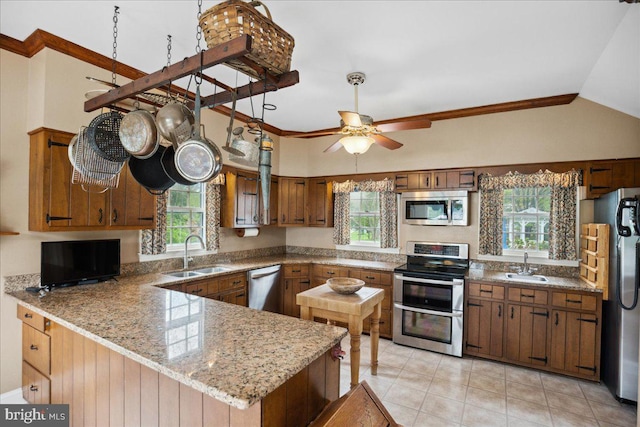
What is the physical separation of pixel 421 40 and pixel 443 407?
3075 millimetres

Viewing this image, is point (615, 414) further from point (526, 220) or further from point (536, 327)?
point (526, 220)

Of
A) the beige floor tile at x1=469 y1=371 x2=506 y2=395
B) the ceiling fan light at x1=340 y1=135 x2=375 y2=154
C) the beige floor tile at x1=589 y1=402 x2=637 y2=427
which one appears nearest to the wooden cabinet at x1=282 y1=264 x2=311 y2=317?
the ceiling fan light at x1=340 y1=135 x2=375 y2=154

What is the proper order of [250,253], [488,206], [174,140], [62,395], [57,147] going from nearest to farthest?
[174,140] < [62,395] < [57,147] < [488,206] < [250,253]

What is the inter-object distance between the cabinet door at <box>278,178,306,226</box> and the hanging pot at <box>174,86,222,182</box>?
12.0 ft

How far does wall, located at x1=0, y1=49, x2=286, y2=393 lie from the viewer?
2619mm

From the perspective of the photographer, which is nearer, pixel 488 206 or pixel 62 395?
pixel 62 395

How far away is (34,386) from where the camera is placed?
250cm

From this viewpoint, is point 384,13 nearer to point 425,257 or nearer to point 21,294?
point 425,257

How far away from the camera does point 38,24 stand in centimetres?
245

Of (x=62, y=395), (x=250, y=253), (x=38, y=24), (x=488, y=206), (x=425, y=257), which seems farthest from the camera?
(x=250, y=253)

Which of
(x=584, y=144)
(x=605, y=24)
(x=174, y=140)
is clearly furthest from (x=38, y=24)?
(x=584, y=144)

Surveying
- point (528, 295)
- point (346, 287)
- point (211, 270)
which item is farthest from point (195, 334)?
point (528, 295)

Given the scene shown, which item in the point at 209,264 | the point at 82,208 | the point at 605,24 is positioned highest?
the point at 605,24

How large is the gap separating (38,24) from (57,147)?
Answer: 3.02 feet
